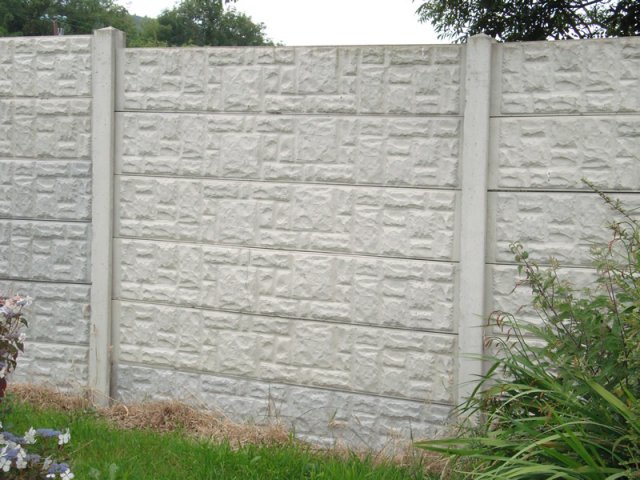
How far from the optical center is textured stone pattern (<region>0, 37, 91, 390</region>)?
17.0 ft

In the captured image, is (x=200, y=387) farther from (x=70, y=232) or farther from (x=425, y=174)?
(x=425, y=174)

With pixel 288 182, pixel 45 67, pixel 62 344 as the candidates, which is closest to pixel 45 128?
pixel 45 67

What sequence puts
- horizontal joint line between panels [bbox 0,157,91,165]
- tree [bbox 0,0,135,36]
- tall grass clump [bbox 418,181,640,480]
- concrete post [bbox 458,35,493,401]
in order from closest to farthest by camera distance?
tall grass clump [bbox 418,181,640,480] < concrete post [bbox 458,35,493,401] < horizontal joint line between panels [bbox 0,157,91,165] < tree [bbox 0,0,135,36]

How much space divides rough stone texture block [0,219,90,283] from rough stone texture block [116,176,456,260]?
31 centimetres

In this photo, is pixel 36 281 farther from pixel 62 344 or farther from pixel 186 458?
pixel 186 458

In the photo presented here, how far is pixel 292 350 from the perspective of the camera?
4.73m

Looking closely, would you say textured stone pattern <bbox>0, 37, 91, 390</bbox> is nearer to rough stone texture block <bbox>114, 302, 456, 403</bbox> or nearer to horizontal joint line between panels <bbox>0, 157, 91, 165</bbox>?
horizontal joint line between panels <bbox>0, 157, 91, 165</bbox>

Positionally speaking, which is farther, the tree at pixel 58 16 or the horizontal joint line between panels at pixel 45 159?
the tree at pixel 58 16

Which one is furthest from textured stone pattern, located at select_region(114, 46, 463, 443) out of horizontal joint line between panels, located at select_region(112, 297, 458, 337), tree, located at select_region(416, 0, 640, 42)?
tree, located at select_region(416, 0, 640, 42)

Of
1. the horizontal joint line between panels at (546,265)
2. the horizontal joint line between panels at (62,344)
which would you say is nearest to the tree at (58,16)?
the horizontal joint line between panels at (62,344)

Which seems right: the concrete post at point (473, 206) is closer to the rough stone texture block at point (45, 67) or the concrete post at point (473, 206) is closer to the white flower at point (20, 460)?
the white flower at point (20, 460)

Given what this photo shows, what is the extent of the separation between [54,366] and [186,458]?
58.4 inches

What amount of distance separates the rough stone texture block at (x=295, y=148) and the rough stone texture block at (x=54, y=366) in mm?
1193

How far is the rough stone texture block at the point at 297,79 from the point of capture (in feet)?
14.6
